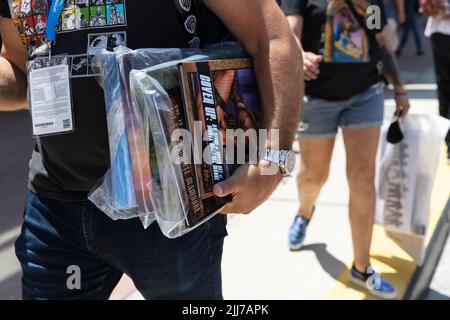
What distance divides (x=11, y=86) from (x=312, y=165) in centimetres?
192

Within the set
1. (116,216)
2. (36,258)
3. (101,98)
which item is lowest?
(36,258)

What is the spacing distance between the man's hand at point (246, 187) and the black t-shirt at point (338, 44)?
61.9 inches

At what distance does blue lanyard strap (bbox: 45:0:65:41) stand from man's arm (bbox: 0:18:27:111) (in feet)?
1.30

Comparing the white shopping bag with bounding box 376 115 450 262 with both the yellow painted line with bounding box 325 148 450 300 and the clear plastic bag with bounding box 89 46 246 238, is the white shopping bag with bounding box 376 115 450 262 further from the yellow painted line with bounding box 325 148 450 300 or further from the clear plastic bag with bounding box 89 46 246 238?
the clear plastic bag with bounding box 89 46 246 238

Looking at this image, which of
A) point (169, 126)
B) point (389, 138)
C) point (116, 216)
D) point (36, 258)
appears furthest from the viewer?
point (389, 138)

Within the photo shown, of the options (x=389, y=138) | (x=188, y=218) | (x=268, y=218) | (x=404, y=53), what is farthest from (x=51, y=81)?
(x=404, y=53)

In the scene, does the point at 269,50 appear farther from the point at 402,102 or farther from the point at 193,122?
the point at 402,102

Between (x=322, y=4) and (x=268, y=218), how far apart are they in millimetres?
1829

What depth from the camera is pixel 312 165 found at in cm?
325

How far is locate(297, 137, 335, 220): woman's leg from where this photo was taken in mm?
3154

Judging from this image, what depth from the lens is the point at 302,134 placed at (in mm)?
3150

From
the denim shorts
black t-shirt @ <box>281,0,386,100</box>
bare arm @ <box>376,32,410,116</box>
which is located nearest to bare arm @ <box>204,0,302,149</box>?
black t-shirt @ <box>281,0,386,100</box>

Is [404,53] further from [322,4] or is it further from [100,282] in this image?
[100,282]

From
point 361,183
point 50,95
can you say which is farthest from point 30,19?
point 361,183
